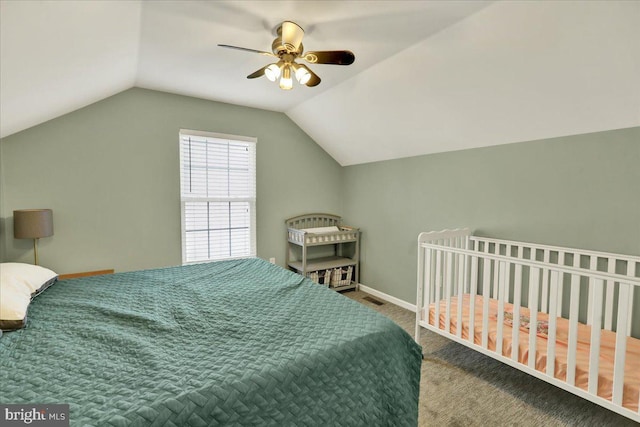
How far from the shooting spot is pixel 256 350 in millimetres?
1206

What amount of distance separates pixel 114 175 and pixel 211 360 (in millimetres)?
2686

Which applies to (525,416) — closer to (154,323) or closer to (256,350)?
(256,350)

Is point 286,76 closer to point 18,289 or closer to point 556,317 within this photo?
point 18,289

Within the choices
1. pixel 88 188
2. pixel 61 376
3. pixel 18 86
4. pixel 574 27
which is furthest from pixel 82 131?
pixel 574 27

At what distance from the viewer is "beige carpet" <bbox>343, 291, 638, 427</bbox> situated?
5.75 ft

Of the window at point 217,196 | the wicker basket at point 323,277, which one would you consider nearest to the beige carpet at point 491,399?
the wicker basket at point 323,277

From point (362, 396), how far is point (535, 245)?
201 centimetres

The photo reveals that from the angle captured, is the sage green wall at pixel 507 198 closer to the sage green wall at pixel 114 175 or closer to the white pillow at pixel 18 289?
the sage green wall at pixel 114 175

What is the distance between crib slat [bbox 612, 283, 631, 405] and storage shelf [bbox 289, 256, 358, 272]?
9.04ft

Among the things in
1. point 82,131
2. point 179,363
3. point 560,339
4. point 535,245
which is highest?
point 82,131

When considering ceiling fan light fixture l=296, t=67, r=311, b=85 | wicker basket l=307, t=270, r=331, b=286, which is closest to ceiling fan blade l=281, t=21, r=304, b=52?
ceiling fan light fixture l=296, t=67, r=311, b=85

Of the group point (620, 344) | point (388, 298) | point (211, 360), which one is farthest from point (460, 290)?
point (211, 360)

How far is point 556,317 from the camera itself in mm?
1711

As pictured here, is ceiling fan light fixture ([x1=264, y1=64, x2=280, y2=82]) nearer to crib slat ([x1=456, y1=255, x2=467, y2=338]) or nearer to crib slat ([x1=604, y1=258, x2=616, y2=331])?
crib slat ([x1=456, y1=255, x2=467, y2=338])
